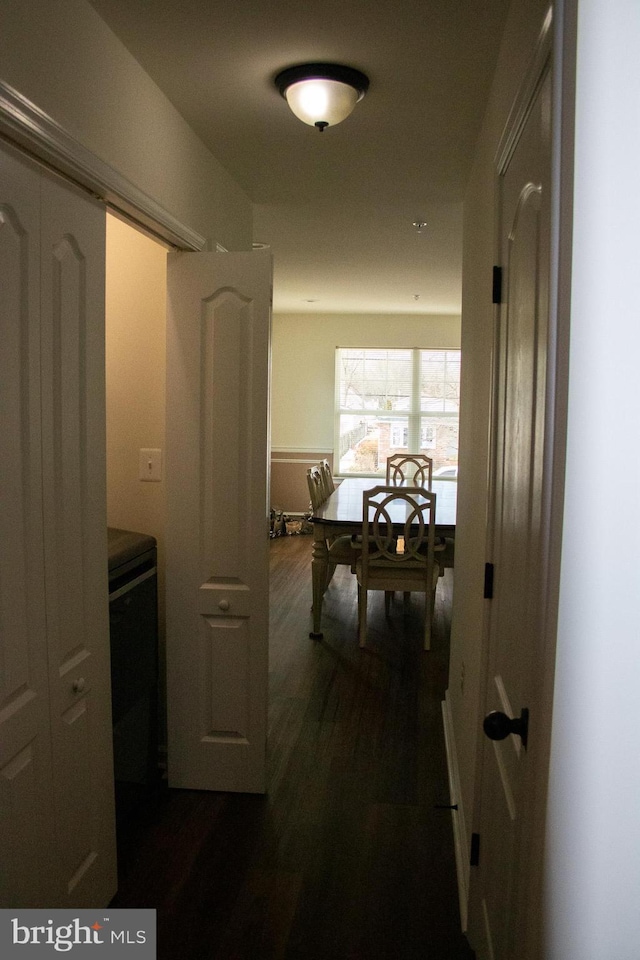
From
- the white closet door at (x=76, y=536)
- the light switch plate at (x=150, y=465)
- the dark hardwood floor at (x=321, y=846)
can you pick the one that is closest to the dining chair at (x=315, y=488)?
the dark hardwood floor at (x=321, y=846)

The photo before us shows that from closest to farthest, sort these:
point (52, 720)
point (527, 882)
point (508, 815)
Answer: point (527, 882) < point (508, 815) < point (52, 720)

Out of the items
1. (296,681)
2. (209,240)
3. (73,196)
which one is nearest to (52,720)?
(73,196)

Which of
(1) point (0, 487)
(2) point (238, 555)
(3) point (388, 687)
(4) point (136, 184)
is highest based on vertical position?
(4) point (136, 184)

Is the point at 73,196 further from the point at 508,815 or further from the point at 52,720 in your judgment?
the point at 508,815

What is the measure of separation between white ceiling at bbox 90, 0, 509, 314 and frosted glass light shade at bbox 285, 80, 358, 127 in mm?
72

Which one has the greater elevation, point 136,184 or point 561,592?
point 136,184

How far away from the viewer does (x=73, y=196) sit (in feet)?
5.90

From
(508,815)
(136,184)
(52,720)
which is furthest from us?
(136,184)

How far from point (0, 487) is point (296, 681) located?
266cm

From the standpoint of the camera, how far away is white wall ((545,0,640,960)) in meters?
0.84

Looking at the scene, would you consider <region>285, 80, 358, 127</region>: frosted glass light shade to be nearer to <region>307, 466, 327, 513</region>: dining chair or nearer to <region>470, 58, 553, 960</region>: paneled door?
<region>470, 58, 553, 960</region>: paneled door

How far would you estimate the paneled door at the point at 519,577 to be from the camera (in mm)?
1040

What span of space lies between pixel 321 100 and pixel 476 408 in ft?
3.59

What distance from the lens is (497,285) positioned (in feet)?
6.33
